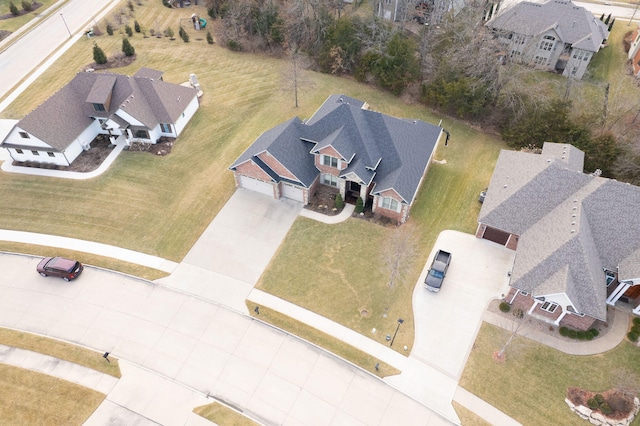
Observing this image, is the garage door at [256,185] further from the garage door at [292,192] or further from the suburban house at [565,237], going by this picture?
the suburban house at [565,237]

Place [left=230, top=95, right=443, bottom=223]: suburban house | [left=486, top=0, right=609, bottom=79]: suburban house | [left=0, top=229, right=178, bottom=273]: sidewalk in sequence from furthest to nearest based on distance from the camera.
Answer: [left=486, top=0, right=609, bottom=79]: suburban house < [left=230, top=95, right=443, bottom=223]: suburban house < [left=0, top=229, right=178, bottom=273]: sidewalk

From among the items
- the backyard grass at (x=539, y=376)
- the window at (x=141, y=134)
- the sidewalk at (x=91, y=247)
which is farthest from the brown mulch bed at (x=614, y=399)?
the window at (x=141, y=134)

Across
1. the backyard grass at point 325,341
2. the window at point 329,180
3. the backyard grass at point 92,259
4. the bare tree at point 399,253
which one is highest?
the window at point 329,180

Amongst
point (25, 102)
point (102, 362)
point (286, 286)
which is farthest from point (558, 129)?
point (25, 102)

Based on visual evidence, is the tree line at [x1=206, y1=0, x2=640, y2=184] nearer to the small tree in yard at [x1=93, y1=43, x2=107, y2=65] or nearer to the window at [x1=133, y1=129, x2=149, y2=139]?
the small tree in yard at [x1=93, y1=43, x2=107, y2=65]

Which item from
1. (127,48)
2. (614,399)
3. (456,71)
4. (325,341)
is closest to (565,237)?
(614,399)

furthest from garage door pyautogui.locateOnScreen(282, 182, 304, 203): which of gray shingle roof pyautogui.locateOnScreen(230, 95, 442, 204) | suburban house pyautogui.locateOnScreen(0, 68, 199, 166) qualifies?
suburban house pyautogui.locateOnScreen(0, 68, 199, 166)
